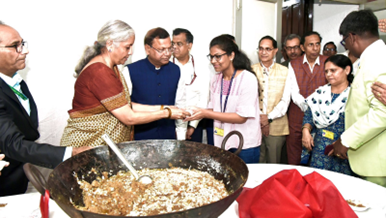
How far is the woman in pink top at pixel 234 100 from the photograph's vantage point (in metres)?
2.17

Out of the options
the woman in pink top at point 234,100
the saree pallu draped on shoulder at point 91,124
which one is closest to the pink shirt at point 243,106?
the woman in pink top at point 234,100

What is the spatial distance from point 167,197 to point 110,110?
844mm

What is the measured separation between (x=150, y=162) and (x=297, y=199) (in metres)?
0.69

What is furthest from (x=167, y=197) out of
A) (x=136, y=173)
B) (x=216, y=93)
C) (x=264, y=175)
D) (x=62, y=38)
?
(x=62, y=38)

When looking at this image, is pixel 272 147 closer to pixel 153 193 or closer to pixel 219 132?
pixel 219 132

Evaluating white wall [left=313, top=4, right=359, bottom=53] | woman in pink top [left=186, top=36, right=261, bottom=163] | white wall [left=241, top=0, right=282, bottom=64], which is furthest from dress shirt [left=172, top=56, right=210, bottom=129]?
white wall [left=313, top=4, right=359, bottom=53]

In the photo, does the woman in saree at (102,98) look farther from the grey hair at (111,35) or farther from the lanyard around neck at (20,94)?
the lanyard around neck at (20,94)

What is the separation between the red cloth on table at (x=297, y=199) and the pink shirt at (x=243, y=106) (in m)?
1.17

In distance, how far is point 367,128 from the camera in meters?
1.66

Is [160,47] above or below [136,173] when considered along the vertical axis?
above

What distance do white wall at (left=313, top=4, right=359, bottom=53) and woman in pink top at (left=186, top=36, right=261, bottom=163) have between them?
346 centimetres

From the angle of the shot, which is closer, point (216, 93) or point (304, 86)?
point (216, 93)

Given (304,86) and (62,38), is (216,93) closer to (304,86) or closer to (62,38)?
(304,86)

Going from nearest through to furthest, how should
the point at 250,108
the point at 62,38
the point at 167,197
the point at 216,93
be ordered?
the point at 167,197, the point at 250,108, the point at 216,93, the point at 62,38
